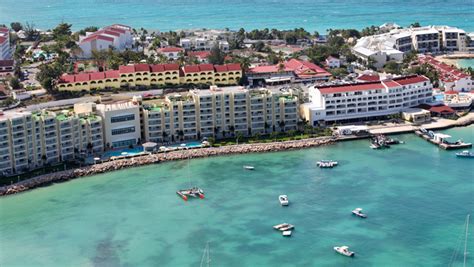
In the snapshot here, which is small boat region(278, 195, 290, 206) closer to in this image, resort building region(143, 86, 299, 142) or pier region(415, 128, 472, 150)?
resort building region(143, 86, 299, 142)

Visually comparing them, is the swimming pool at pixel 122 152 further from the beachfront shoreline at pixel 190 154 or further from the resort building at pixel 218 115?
the resort building at pixel 218 115

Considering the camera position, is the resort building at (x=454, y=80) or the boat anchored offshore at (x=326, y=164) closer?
the boat anchored offshore at (x=326, y=164)

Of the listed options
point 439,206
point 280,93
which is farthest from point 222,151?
point 439,206

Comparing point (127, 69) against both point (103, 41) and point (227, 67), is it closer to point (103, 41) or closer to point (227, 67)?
point (227, 67)

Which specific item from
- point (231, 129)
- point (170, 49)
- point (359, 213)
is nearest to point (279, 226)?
point (359, 213)

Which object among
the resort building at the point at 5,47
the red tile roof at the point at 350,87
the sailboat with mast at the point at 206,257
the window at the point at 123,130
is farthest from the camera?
the resort building at the point at 5,47

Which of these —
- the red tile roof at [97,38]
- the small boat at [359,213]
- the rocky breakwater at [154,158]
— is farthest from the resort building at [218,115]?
the red tile roof at [97,38]
